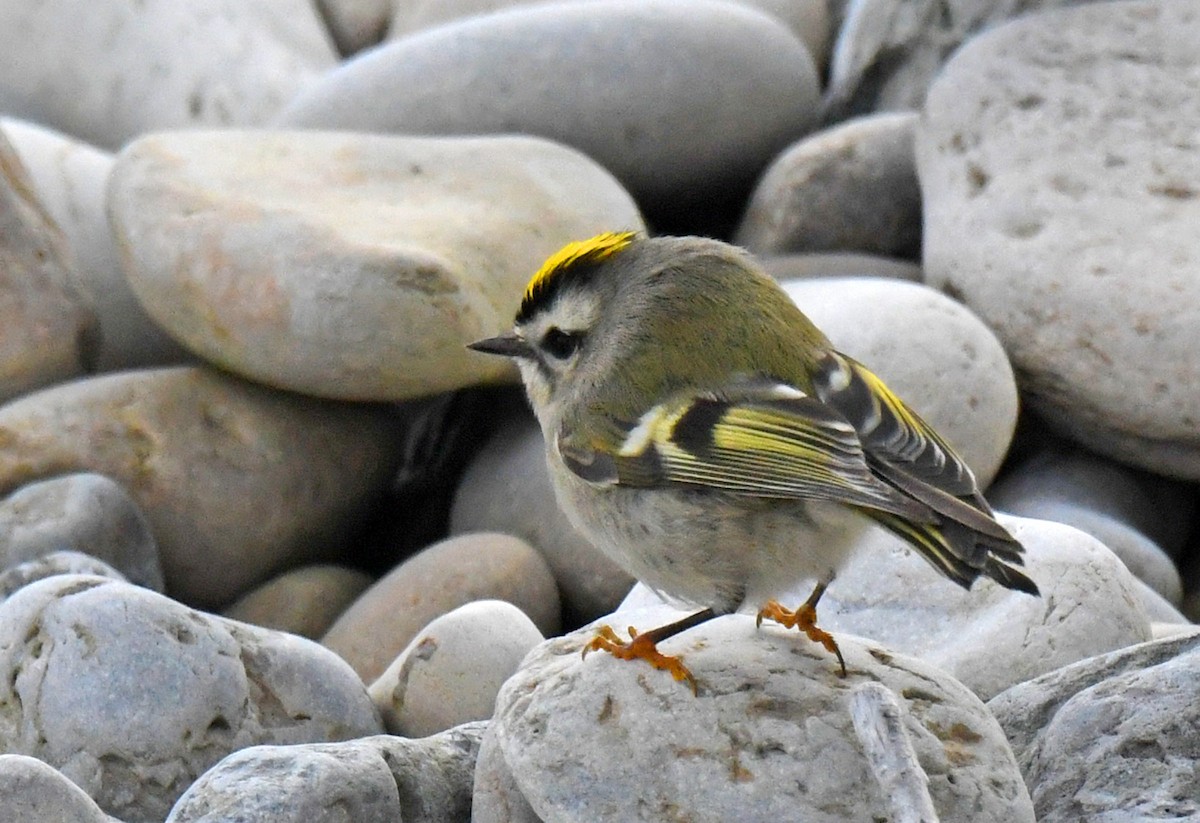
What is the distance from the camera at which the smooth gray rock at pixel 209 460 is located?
520 cm

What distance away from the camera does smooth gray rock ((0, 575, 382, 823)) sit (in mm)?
3477

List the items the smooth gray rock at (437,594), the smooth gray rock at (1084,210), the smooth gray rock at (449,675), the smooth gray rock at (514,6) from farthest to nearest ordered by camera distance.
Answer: the smooth gray rock at (514,6) < the smooth gray rock at (1084,210) < the smooth gray rock at (437,594) < the smooth gray rock at (449,675)

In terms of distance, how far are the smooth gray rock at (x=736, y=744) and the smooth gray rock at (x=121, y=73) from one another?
5152 millimetres

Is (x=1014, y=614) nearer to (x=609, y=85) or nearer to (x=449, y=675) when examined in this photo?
(x=449, y=675)

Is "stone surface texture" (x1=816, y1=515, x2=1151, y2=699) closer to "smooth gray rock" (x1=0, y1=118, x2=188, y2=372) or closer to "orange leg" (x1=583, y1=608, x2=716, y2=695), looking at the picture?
"orange leg" (x1=583, y1=608, x2=716, y2=695)

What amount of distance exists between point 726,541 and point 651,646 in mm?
252

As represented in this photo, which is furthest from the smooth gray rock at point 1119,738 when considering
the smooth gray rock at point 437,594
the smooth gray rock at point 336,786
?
the smooth gray rock at point 437,594

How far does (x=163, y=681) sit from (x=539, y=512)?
190 cm

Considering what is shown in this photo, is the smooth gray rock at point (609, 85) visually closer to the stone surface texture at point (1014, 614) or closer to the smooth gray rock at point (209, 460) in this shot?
the smooth gray rock at point (209, 460)

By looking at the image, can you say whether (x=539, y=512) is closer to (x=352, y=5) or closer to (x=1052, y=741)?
(x=1052, y=741)

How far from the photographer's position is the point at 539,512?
17.2 ft

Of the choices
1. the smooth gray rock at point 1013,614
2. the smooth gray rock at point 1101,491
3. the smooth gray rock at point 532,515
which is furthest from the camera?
the smooth gray rock at point 1101,491

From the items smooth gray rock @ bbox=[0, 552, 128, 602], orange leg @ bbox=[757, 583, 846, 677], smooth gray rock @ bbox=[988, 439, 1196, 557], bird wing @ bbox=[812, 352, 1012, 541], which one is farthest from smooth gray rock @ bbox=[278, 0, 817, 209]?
orange leg @ bbox=[757, 583, 846, 677]

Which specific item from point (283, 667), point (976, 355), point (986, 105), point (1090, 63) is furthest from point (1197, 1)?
point (283, 667)
